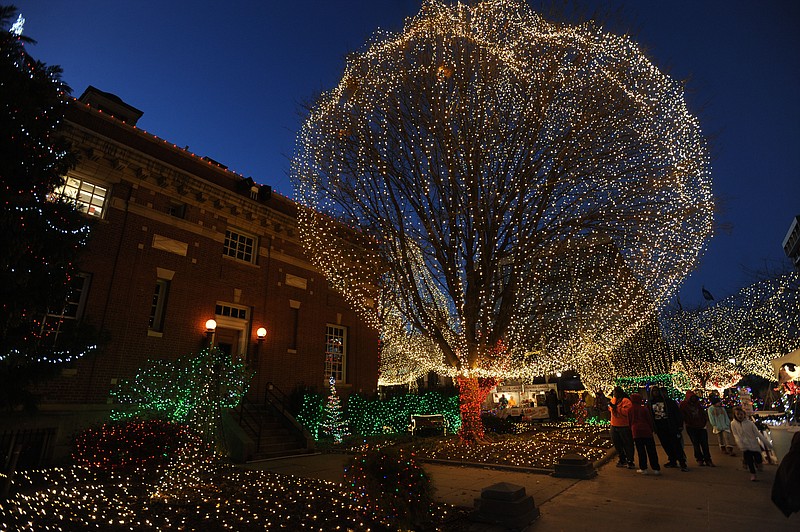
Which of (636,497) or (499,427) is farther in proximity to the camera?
(499,427)

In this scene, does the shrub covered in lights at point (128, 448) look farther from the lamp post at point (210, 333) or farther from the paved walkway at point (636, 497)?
the lamp post at point (210, 333)

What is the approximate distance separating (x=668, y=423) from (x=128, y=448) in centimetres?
1206

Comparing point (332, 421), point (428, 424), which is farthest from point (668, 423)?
point (332, 421)

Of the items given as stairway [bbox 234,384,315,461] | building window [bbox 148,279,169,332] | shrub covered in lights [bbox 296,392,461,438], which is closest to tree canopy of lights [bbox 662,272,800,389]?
shrub covered in lights [bbox 296,392,461,438]

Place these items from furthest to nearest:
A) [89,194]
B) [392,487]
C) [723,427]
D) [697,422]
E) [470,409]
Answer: [89,194], [470,409], [723,427], [697,422], [392,487]

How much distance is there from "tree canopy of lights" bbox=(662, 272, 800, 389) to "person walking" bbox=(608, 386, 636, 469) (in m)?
25.0

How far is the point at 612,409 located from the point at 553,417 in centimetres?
1587

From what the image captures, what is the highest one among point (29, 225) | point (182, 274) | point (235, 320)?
point (182, 274)

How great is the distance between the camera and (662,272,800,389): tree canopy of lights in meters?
28.7

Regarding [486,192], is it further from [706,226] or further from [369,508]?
[369,508]

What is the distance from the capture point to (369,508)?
5.03 metres

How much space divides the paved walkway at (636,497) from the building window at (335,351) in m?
8.51

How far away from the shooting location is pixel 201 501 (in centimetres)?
694

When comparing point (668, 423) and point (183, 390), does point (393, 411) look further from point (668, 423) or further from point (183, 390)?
point (668, 423)
